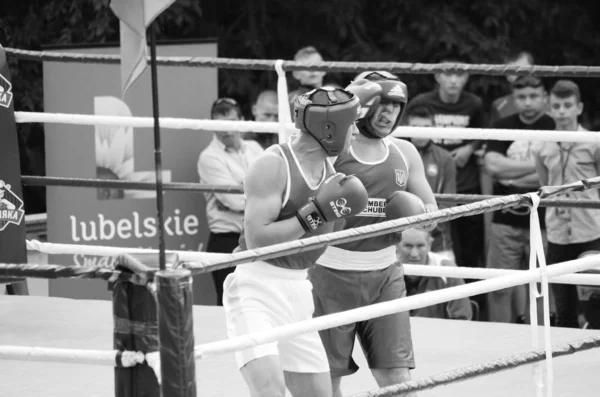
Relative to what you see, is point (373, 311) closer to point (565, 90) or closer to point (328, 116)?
point (328, 116)

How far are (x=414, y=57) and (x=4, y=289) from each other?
3850 mm

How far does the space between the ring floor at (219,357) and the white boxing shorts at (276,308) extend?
2.12ft

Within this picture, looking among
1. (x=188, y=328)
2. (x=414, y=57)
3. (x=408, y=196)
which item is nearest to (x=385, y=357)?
(x=408, y=196)

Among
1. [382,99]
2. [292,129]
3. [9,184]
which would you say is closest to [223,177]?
[292,129]

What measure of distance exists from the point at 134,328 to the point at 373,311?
0.68 meters

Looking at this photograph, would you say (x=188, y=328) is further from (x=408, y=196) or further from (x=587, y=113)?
(x=587, y=113)

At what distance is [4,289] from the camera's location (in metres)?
5.84

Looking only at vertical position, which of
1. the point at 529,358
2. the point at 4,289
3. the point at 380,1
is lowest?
the point at 4,289

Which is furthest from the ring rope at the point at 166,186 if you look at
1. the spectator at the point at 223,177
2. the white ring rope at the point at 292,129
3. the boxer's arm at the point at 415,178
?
the spectator at the point at 223,177

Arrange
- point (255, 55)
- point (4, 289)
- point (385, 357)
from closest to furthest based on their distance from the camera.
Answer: point (385, 357)
point (4, 289)
point (255, 55)

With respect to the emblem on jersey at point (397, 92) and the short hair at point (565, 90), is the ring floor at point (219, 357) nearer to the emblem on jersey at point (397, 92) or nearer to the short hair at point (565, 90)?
the emblem on jersey at point (397, 92)

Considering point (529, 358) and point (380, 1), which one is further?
point (380, 1)

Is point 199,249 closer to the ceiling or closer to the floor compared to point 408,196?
closer to the floor

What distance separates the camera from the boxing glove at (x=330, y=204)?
3416 millimetres
